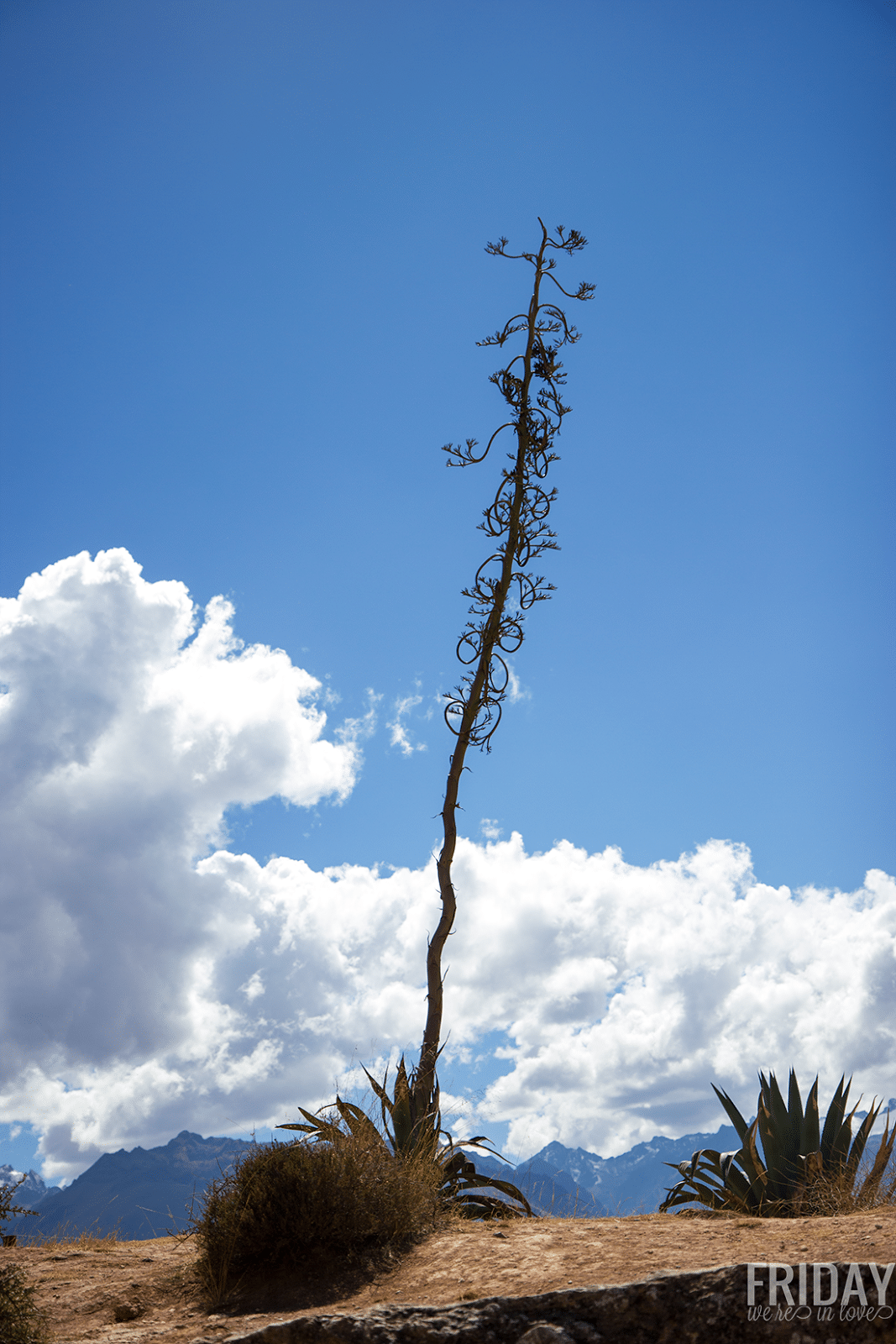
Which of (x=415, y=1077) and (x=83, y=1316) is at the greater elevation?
(x=415, y=1077)

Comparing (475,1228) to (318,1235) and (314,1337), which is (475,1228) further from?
(314,1337)

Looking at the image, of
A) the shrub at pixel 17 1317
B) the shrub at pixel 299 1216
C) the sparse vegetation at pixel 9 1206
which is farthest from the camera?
the sparse vegetation at pixel 9 1206

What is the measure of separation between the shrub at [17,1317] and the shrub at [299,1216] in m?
0.91

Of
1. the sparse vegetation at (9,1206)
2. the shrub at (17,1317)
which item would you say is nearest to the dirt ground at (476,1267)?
the shrub at (17,1317)

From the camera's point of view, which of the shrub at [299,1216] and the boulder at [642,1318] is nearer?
the boulder at [642,1318]

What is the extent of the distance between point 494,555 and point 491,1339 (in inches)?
249

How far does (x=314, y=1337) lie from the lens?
3477 mm

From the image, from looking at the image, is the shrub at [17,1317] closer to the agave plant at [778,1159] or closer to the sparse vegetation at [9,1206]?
the sparse vegetation at [9,1206]

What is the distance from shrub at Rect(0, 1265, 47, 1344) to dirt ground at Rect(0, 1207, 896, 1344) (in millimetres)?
132

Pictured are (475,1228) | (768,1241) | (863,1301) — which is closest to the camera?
(863,1301)

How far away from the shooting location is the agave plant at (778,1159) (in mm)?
6391

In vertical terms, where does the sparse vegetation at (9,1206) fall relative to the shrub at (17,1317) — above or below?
above

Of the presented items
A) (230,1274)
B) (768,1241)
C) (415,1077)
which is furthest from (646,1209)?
(230,1274)

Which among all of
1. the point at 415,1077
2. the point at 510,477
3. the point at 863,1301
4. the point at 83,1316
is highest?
the point at 510,477
